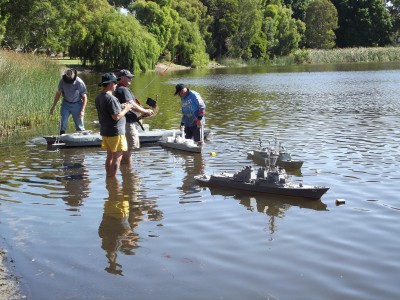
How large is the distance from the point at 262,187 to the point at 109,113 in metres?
2.51

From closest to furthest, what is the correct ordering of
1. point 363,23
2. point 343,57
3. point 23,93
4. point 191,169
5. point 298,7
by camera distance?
1. point 191,169
2. point 23,93
3. point 343,57
4. point 363,23
5. point 298,7

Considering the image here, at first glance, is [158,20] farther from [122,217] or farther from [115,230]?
[115,230]

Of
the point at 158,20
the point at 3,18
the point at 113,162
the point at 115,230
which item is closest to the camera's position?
the point at 115,230

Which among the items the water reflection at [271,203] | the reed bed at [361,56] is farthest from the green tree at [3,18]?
the reed bed at [361,56]

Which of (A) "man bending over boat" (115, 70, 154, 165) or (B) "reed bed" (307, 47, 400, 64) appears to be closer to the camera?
(A) "man bending over boat" (115, 70, 154, 165)

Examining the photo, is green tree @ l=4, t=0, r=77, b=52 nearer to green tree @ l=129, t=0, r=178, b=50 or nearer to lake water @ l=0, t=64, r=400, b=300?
green tree @ l=129, t=0, r=178, b=50

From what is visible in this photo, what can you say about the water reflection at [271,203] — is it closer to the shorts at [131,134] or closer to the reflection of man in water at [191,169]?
the reflection of man in water at [191,169]

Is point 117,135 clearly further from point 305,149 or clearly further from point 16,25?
point 16,25

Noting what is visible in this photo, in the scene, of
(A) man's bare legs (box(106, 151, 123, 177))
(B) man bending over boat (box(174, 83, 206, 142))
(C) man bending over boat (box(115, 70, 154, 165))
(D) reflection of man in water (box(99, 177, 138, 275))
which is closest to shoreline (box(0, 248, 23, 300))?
(D) reflection of man in water (box(99, 177, 138, 275))

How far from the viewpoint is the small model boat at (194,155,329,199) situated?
8.88m

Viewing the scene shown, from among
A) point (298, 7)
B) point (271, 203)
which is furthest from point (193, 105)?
point (298, 7)

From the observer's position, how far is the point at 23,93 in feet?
53.3

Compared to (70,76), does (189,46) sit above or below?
above

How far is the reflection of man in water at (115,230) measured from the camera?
6809 millimetres
